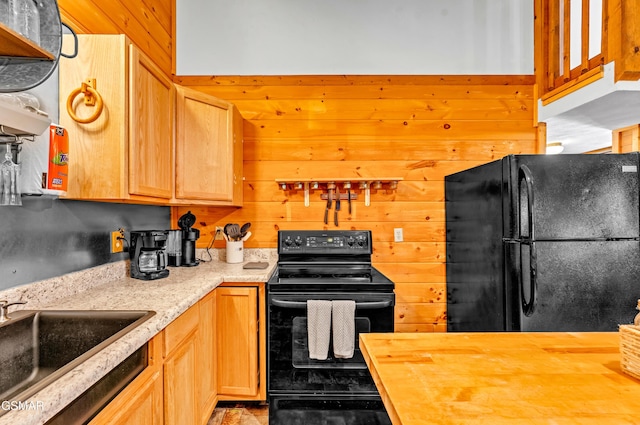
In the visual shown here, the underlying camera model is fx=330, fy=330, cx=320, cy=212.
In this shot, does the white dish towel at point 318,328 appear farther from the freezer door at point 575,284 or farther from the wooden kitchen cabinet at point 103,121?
the wooden kitchen cabinet at point 103,121

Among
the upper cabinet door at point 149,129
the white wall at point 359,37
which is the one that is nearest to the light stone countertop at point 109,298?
the upper cabinet door at point 149,129

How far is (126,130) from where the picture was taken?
4.98 feet

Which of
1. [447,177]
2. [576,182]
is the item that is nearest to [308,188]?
[447,177]

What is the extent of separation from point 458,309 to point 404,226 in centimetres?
72

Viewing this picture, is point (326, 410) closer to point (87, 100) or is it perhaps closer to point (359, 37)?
point (87, 100)

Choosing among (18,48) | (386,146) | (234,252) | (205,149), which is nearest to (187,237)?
(234,252)

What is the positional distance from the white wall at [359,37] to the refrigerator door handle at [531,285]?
166 centimetres

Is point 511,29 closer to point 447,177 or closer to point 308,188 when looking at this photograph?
point 447,177

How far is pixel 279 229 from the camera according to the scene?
8.63 ft

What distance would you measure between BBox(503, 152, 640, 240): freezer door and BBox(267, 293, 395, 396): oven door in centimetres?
87

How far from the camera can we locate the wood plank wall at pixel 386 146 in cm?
263

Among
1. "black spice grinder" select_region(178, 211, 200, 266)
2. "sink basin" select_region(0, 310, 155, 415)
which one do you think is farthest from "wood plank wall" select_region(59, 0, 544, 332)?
"sink basin" select_region(0, 310, 155, 415)

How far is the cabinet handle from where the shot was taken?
1445mm

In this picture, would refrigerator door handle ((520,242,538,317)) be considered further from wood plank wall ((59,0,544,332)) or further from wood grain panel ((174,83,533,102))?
wood grain panel ((174,83,533,102))
